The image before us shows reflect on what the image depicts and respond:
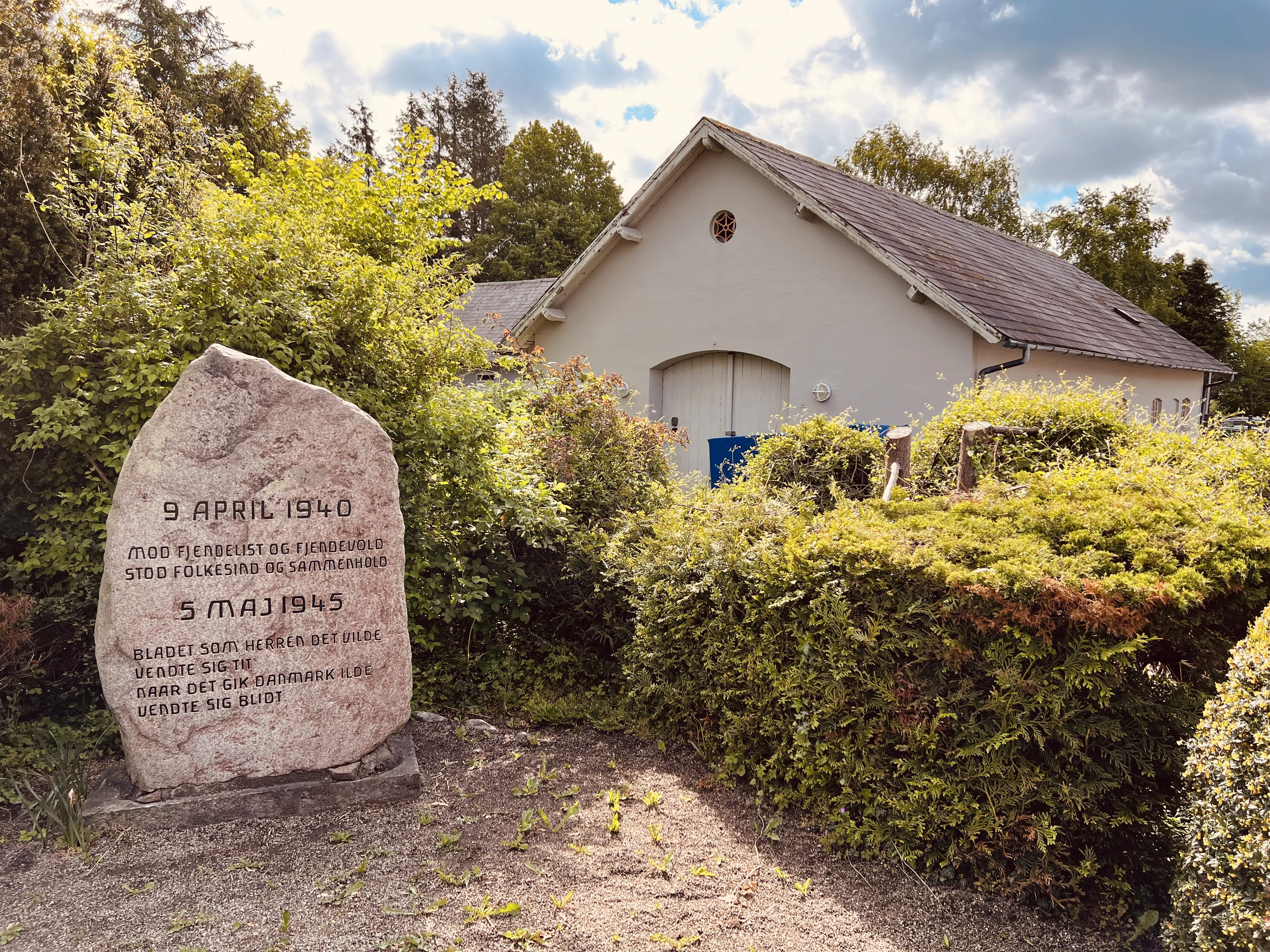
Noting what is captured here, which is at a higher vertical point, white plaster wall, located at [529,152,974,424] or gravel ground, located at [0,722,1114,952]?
white plaster wall, located at [529,152,974,424]

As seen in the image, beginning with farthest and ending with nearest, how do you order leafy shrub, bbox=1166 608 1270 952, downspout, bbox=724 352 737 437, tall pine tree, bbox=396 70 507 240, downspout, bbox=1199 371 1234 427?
tall pine tree, bbox=396 70 507 240
downspout, bbox=1199 371 1234 427
downspout, bbox=724 352 737 437
leafy shrub, bbox=1166 608 1270 952

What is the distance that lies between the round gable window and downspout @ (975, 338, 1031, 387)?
4512 millimetres

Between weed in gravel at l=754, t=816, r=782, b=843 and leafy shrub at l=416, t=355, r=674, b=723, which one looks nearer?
weed in gravel at l=754, t=816, r=782, b=843

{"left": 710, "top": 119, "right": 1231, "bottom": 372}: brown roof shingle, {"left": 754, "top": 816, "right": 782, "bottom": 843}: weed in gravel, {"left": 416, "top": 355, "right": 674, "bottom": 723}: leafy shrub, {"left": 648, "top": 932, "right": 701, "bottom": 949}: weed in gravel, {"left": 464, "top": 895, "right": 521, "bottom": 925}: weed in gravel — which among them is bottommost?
{"left": 754, "top": 816, "right": 782, "bottom": 843}: weed in gravel

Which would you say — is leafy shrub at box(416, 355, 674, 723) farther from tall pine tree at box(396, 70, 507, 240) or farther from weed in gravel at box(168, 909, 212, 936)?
tall pine tree at box(396, 70, 507, 240)

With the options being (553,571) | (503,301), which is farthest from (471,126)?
(553,571)

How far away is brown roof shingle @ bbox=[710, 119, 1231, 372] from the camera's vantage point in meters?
11.0

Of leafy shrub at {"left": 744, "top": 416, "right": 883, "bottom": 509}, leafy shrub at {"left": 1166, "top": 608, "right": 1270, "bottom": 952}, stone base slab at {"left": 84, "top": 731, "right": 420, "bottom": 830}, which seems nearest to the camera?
leafy shrub at {"left": 1166, "top": 608, "right": 1270, "bottom": 952}

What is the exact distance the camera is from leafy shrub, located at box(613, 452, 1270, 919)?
311 cm

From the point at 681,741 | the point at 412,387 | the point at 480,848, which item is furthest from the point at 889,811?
the point at 412,387

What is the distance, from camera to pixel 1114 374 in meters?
14.7

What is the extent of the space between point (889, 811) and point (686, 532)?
6.58 feet

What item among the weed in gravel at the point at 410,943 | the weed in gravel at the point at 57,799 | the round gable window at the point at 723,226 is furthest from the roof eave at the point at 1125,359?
the weed in gravel at the point at 57,799

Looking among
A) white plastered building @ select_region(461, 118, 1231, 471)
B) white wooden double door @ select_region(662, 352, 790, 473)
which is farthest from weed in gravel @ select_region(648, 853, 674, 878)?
white wooden double door @ select_region(662, 352, 790, 473)
